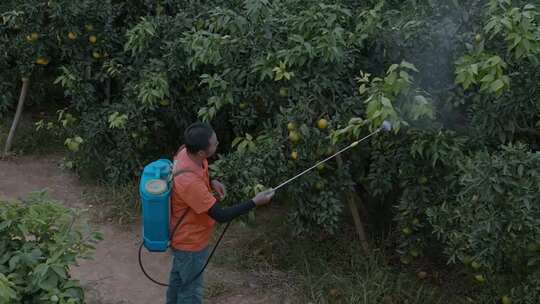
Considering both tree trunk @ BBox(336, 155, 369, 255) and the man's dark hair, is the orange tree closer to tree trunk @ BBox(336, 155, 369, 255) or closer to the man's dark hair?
tree trunk @ BBox(336, 155, 369, 255)

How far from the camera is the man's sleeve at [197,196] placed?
3.97 m

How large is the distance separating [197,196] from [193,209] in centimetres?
10

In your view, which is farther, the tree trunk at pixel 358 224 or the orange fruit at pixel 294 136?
the tree trunk at pixel 358 224

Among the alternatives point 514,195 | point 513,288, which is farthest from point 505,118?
point 513,288

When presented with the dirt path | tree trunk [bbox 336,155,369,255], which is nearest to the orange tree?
tree trunk [bbox 336,155,369,255]

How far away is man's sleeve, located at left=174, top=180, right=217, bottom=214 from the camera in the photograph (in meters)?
3.97

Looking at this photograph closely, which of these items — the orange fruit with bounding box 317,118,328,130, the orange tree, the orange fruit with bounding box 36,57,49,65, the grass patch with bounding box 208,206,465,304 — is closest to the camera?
the orange tree

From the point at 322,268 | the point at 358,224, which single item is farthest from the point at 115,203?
the point at 358,224

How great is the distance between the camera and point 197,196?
3969 millimetres

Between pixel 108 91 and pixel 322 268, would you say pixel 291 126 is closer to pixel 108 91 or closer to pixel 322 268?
pixel 322 268

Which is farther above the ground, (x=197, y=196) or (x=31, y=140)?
(x=197, y=196)

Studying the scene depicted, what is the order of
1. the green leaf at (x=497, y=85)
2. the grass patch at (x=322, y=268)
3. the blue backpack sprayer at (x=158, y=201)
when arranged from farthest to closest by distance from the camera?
the grass patch at (x=322, y=268) → the blue backpack sprayer at (x=158, y=201) → the green leaf at (x=497, y=85)

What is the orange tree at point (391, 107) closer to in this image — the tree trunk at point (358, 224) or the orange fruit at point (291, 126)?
the orange fruit at point (291, 126)

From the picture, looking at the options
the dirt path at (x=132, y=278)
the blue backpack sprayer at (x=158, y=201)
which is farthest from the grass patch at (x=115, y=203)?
the blue backpack sprayer at (x=158, y=201)
